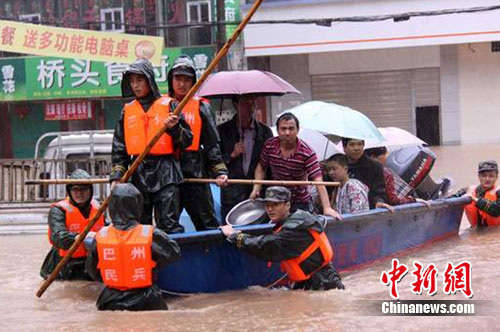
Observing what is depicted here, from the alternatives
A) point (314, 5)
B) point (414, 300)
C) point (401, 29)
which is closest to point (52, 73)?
point (314, 5)

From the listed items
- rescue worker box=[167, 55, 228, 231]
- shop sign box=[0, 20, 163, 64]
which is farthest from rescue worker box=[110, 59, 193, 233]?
shop sign box=[0, 20, 163, 64]

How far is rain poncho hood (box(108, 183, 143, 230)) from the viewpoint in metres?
5.80

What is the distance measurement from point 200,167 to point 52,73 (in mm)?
17950

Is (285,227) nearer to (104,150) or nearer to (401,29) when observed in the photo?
(104,150)

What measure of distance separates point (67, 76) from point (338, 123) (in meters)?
16.7

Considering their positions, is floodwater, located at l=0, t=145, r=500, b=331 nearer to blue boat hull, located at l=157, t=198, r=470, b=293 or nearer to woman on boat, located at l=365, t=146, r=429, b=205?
blue boat hull, located at l=157, t=198, r=470, b=293

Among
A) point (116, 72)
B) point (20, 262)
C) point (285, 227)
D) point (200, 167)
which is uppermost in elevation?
point (116, 72)

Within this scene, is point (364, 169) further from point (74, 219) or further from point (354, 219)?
point (74, 219)

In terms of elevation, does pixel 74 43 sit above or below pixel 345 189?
above

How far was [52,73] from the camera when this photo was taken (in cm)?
2375

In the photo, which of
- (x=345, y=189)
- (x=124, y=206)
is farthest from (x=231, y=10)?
(x=124, y=206)

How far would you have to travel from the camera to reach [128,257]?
5770mm

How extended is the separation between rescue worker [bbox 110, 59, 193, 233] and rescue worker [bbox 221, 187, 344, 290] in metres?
0.59

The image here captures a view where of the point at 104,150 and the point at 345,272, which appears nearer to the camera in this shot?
the point at 345,272
